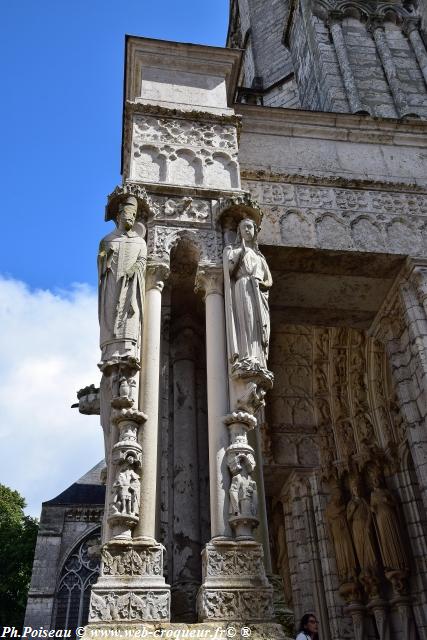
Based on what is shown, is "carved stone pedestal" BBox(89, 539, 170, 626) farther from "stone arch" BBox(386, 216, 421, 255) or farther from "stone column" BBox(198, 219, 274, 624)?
"stone arch" BBox(386, 216, 421, 255)

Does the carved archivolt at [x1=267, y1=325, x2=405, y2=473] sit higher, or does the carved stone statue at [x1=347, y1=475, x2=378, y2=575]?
the carved archivolt at [x1=267, y1=325, x2=405, y2=473]

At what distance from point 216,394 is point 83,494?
59.5ft

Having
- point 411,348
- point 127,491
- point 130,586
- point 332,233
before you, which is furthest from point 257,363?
point 332,233

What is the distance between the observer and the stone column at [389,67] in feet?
44.5

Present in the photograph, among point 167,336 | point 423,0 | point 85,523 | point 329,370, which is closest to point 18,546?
point 85,523

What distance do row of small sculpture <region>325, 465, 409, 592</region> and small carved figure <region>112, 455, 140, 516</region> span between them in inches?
191

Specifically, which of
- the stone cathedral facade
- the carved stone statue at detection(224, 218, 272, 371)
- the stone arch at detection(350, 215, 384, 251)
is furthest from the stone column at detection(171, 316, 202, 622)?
the stone arch at detection(350, 215, 384, 251)

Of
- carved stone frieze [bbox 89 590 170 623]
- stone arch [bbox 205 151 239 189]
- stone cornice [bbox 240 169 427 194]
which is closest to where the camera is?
carved stone frieze [bbox 89 590 170 623]

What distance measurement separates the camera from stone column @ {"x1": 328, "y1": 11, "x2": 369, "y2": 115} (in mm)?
13391

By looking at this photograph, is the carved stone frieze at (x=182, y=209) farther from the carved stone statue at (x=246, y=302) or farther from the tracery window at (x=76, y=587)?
the tracery window at (x=76, y=587)

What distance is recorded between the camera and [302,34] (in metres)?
16.7

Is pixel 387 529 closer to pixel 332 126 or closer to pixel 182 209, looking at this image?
pixel 182 209

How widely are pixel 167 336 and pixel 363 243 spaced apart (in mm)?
2933

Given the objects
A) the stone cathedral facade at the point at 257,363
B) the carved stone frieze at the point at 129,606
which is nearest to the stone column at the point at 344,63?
the stone cathedral facade at the point at 257,363
